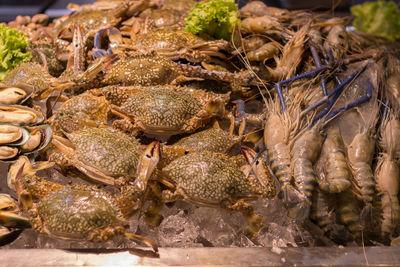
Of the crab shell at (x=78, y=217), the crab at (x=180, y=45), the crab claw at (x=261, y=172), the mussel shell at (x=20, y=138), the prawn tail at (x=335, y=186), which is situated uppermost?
the crab at (x=180, y=45)

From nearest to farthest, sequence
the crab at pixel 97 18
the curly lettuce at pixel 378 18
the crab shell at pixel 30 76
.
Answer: the crab shell at pixel 30 76
the crab at pixel 97 18
the curly lettuce at pixel 378 18

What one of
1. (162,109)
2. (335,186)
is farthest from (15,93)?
(335,186)

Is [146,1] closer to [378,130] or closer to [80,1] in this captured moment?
[80,1]

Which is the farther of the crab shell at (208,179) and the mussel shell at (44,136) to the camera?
the mussel shell at (44,136)

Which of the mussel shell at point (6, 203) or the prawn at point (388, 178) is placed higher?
the mussel shell at point (6, 203)

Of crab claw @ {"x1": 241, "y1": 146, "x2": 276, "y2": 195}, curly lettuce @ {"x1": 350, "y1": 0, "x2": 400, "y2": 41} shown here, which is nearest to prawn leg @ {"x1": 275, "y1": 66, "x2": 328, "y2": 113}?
crab claw @ {"x1": 241, "y1": 146, "x2": 276, "y2": 195}

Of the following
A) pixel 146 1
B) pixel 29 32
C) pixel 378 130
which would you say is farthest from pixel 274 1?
pixel 29 32

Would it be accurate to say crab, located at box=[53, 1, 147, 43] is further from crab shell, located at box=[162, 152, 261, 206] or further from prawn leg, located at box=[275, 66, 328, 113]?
crab shell, located at box=[162, 152, 261, 206]

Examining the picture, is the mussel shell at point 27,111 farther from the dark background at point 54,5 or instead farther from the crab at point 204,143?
the dark background at point 54,5

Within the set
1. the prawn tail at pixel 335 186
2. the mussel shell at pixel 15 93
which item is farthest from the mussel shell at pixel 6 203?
the prawn tail at pixel 335 186
